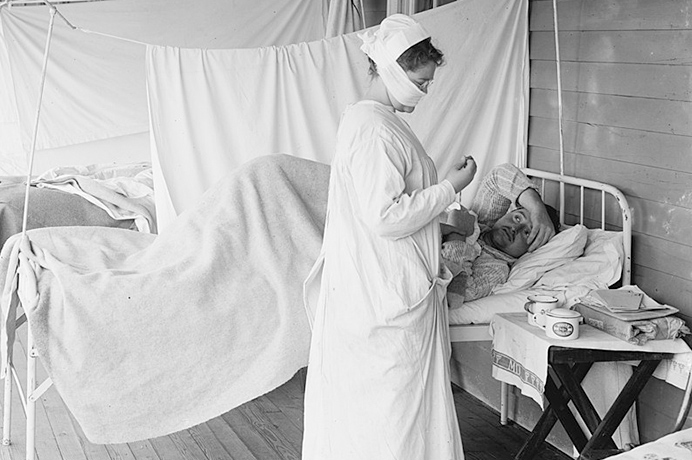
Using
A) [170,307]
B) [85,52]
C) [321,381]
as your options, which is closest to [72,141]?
[85,52]

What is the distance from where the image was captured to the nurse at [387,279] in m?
2.25


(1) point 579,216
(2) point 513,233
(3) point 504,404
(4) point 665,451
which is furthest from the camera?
(3) point 504,404

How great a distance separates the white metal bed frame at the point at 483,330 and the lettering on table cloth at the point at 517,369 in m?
0.13

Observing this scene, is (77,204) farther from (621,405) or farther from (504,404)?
(621,405)

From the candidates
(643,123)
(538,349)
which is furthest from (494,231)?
(538,349)

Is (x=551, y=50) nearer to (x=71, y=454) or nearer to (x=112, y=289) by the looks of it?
(x=112, y=289)

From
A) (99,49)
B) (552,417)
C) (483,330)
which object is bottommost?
(552,417)

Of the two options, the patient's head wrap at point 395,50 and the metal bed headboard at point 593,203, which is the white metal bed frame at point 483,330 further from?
the patient's head wrap at point 395,50

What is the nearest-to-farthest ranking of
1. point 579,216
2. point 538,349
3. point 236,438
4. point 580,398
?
point 538,349
point 580,398
point 579,216
point 236,438

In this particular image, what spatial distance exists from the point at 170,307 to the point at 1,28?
10.8 feet

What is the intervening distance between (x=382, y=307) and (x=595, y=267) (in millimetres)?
937

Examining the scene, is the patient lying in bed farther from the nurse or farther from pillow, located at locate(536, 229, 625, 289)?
the nurse

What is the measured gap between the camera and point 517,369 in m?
2.63

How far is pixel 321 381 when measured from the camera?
2.45m
